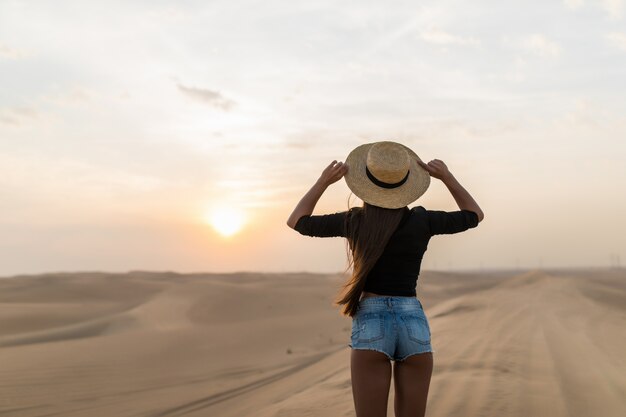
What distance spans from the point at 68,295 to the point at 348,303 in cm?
3249

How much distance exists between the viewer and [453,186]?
3.89m

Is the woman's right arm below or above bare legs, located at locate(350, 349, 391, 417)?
above

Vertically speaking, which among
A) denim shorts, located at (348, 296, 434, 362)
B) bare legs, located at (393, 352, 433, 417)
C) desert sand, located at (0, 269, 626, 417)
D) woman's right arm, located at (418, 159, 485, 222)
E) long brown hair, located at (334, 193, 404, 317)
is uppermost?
woman's right arm, located at (418, 159, 485, 222)

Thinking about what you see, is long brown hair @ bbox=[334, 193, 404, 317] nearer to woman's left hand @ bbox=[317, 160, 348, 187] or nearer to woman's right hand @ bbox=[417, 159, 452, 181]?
Answer: woman's left hand @ bbox=[317, 160, 348, 187]

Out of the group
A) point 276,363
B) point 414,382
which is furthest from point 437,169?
point 276,363

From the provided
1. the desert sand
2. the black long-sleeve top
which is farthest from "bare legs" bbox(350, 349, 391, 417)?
the desert sand

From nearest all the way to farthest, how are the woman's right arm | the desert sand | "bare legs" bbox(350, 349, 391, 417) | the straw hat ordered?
1. "bare legs" bbox(350, 349, 391, 417)
2. the straw hat
3. the woman's right arm
4. the desert sand

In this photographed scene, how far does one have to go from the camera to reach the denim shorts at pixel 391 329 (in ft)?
11.2

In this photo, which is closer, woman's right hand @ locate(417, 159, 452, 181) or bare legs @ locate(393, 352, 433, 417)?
bare legs @ locate(393, 352, 433, 417)

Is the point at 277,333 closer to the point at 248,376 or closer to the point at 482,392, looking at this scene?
the point at 248,376

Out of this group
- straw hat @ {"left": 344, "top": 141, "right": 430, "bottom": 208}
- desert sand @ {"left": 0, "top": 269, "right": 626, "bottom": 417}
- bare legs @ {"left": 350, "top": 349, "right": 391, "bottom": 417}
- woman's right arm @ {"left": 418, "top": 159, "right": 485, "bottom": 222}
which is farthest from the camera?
desert sand @ {"left": 0, "top": 269, "right": 626, "bottom": 417}

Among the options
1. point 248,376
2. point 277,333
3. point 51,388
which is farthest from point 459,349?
point 277,333

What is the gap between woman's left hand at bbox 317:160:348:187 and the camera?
3.73 meters

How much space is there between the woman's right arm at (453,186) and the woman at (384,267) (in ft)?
0.40
